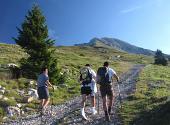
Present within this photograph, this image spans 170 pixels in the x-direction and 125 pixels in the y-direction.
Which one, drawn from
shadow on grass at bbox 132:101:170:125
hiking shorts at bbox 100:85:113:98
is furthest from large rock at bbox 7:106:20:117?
shadow on grass at bbox 132:101:170:125

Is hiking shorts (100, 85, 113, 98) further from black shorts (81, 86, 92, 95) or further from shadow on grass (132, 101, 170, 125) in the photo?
shadow on grass (132, 101, 170, 125)

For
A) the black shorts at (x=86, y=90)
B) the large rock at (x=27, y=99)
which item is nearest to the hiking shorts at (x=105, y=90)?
the black shorts at (x=86, y=90)

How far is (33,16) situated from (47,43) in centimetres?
354

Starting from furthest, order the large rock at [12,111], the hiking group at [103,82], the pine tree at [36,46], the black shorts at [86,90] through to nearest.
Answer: the pine tree at [36,46] < the large rock at [12,111] < the black shorts at [86,90] < the hiking group at [103,82]

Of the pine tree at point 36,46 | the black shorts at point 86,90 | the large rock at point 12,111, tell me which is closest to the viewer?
the black shorts at point 86,90

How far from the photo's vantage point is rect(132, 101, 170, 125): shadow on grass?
1659 centimetres

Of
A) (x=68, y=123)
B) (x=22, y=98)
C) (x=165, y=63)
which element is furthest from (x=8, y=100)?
(x=165, y=63)

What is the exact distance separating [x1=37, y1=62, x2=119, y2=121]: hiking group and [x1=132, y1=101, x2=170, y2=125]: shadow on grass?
6.00 ft

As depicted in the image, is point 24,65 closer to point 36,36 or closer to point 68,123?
point 36,36

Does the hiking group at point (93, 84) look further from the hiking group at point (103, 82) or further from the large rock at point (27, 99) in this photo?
the large rock at point (27, 99)

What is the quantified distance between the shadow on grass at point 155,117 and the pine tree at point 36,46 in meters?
19.7

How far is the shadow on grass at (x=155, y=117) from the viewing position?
54.4 ft

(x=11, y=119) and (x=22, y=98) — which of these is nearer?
(x=11, y=119)

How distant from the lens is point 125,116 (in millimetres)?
19891
